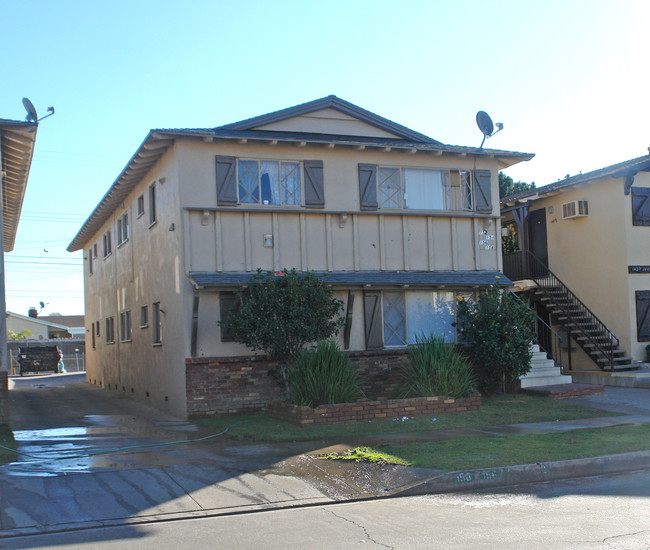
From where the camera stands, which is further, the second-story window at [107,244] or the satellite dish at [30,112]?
the second-story window at [107,244]

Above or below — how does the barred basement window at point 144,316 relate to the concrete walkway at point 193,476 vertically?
above

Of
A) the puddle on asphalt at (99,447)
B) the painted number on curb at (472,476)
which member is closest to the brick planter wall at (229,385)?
the puddle on asphalt at (99,447)

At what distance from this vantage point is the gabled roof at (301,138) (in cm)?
1502

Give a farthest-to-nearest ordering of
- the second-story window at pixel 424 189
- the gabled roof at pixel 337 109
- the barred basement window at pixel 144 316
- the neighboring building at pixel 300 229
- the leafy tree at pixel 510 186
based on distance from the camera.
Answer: the leafy tree at pixel 510 186
the barred basement window at pixel 144 316
the second-story window at pixel 424 189
the gabled roof at pixel 337 109
the neighboring building at pixel 300 229

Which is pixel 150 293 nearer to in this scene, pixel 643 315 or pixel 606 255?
pixel 606 255

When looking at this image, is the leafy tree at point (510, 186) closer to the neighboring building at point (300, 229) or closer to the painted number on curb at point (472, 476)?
Answer: the neighboring building at point (300, 229)

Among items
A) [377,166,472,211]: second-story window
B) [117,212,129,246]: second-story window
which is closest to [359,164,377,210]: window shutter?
[377,166,472,211]: second-story window

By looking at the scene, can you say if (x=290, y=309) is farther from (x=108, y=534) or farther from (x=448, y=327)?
(x=108, y=534)

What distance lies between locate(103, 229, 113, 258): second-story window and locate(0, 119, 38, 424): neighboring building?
6.53 m

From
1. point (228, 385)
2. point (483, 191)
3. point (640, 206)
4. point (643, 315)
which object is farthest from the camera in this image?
point (640, 206)

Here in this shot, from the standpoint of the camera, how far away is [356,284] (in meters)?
15.6

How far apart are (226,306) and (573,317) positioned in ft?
38.0

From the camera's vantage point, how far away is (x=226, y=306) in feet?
49.6

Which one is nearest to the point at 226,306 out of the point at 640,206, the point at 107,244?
the point at 107,244
